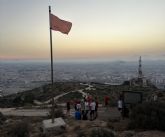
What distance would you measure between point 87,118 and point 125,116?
86.3 inches

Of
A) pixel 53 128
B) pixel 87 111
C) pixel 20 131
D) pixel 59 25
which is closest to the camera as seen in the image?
pixel 20 131

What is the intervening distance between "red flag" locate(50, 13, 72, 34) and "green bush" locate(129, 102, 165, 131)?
16.8ft

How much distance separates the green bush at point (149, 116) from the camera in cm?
1775

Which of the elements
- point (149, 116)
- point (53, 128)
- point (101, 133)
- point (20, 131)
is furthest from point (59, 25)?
point (101, 133)

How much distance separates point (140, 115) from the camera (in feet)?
60.6

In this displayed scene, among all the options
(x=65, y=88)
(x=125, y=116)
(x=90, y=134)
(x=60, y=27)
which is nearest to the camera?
(x=90, y=134)

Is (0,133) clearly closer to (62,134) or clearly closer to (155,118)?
(62,134)

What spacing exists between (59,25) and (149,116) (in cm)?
607

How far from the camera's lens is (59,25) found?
19.5 m

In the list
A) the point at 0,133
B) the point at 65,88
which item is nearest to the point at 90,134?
the point at 0,133

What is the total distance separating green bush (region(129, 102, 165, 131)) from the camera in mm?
17750

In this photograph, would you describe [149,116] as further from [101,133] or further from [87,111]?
[87,111]

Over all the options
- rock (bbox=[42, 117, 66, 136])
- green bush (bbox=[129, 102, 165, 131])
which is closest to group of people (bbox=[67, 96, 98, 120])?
green bush (bbox=[129, 102, 165, 131])

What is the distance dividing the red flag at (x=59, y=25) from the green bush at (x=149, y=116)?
5.11m
